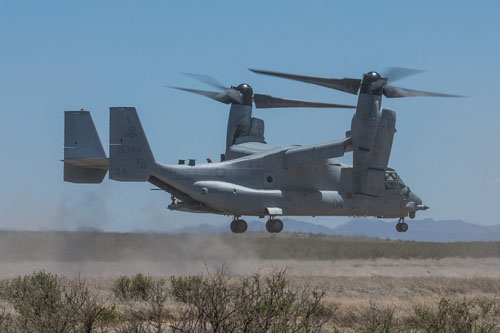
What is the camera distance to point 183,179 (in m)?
32.9

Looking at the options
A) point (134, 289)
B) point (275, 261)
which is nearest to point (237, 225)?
point (275, 261)

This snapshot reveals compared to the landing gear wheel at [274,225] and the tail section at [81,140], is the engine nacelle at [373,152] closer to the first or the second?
the landing gear wheel at [274,225]

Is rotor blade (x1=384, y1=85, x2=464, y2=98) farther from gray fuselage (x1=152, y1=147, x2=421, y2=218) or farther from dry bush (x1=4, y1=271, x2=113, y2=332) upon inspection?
dry bush (x1=4, y1=271, x2=113, y2=332)

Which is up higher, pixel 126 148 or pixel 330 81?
pixel 330 81

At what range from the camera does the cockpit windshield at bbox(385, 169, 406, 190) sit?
3752 centimetres

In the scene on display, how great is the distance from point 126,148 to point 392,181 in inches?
524

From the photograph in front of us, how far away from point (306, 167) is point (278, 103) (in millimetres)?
6687

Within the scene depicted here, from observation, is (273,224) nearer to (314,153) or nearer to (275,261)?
(314,153)

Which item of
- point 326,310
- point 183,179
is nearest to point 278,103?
point 183,179

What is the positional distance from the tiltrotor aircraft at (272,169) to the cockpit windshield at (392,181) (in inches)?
9.2

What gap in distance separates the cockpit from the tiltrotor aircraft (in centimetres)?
22

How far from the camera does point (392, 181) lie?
37656 mm

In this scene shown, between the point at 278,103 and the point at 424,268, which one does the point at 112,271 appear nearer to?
the point at 278,103

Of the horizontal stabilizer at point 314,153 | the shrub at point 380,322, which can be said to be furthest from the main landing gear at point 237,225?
the shrub at point 380,322
